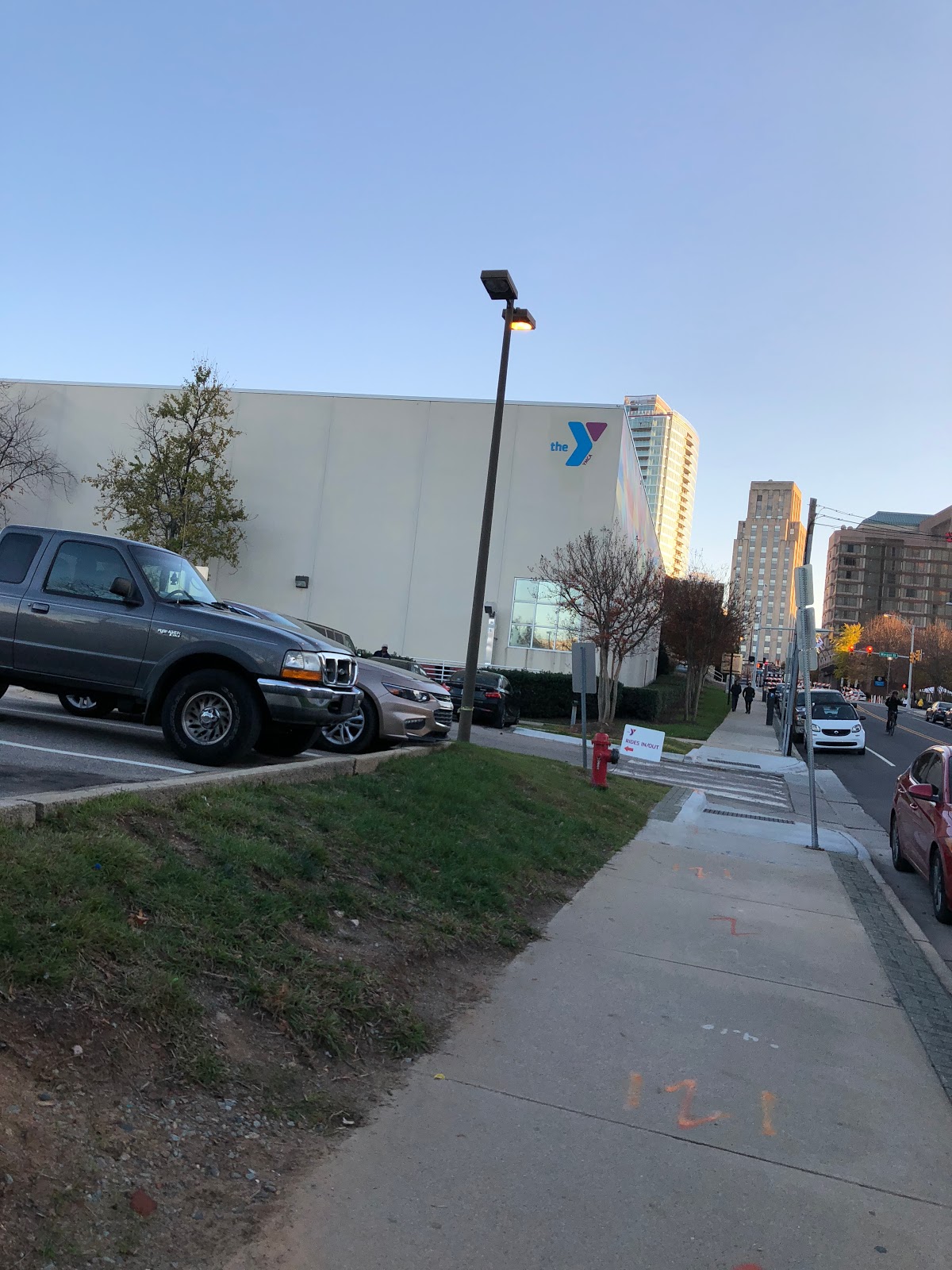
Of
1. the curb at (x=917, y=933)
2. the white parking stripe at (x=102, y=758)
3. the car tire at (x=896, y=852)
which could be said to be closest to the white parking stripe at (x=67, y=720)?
the white parking stripe at (x=102, y=758)

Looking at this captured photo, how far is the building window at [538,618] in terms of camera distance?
32.7m

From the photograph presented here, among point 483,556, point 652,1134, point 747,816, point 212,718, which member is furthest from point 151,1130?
point 747,816

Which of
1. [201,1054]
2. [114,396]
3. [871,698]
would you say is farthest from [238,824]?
[871,698]

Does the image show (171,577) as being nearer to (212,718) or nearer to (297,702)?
(212,718)

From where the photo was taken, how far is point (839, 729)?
101 feet

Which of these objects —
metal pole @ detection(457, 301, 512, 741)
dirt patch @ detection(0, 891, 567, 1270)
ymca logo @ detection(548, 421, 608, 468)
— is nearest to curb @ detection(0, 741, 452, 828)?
dirt patch @ detection(0, 891, 567, 1270)

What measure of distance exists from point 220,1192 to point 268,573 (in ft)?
110

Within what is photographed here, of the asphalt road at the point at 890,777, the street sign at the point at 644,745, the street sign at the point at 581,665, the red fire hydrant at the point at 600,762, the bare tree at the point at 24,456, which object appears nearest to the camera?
the asphalt road at the point at 890,777

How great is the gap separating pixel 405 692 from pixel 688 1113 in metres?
7.55

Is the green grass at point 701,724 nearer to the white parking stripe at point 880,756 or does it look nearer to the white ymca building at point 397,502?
the white ymca building at point 397,502

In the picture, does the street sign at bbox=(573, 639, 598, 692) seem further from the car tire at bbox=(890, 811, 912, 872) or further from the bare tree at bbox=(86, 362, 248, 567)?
the bare tree at bbox=(86, 362, 248, 567)

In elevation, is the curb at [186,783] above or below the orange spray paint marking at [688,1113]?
above

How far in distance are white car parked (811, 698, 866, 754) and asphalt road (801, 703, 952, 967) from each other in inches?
13.7

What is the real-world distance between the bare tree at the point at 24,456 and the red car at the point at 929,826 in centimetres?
3316
